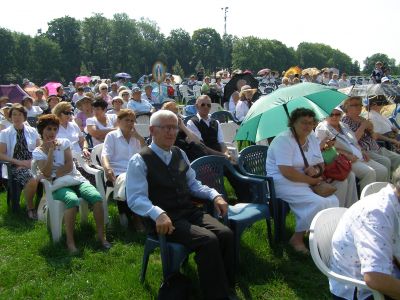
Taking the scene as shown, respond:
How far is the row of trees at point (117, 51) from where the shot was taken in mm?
53719

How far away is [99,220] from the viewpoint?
412cm

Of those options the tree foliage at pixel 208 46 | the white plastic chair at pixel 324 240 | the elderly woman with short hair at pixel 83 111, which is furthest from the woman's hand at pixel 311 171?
the tree foliage at pixel 208 46

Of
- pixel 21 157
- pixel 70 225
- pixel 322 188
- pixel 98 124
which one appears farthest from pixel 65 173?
pixel 322 188

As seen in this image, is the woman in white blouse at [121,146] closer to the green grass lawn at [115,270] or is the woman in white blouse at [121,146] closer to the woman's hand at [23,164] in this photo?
the green grass lawn at [115,270]

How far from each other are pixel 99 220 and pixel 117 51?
6589cm

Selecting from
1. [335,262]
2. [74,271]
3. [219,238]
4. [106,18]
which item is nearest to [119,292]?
[74,271]

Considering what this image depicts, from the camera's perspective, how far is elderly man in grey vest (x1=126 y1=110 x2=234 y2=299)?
115 inches

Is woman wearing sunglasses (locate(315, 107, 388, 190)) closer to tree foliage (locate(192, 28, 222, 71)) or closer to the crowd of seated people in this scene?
the crowd of seated people

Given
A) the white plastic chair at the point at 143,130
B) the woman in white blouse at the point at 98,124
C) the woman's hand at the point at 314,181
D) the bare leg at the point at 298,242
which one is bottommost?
the bare leg at the point at 298,242

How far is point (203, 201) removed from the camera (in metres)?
3.53

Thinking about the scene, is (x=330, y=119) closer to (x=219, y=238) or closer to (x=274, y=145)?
(x=274, y=145)

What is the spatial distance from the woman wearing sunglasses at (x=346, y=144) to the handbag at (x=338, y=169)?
500 mm

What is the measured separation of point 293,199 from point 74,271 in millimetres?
2093

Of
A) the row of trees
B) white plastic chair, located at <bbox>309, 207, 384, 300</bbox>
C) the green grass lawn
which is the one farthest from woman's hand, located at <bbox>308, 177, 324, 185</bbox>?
the row of trees
